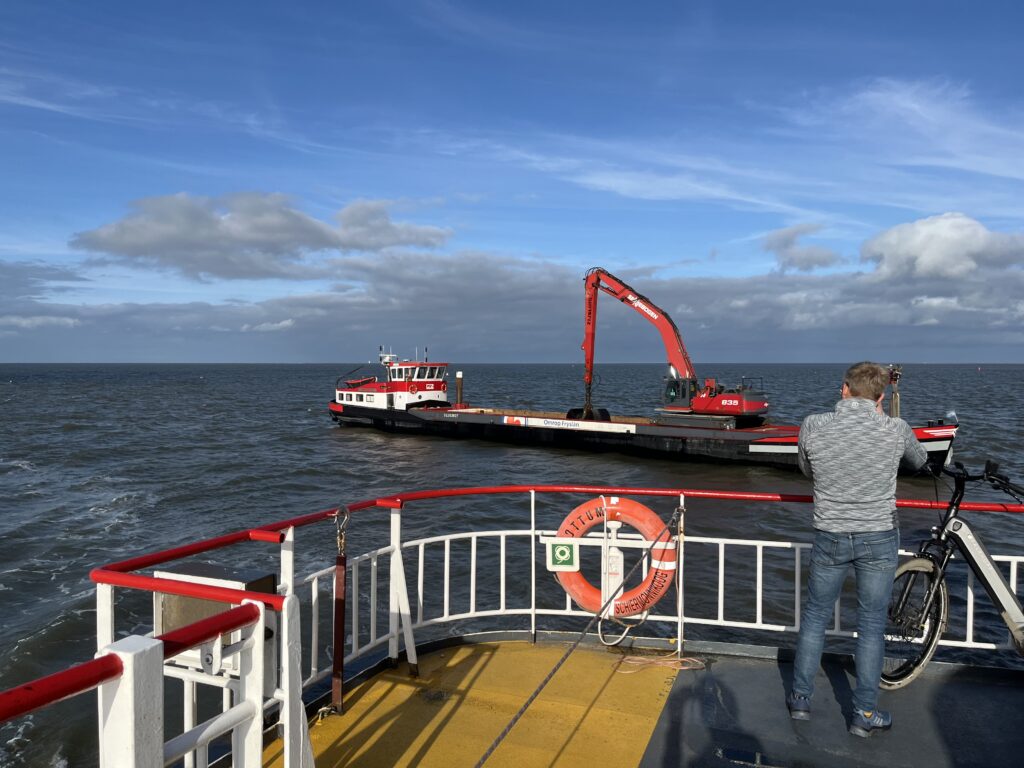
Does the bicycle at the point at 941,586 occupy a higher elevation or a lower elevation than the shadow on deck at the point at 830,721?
higher

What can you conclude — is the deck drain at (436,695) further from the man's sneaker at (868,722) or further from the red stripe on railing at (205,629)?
the red stripe on railing at (205,629)

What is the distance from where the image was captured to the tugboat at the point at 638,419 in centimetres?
2664

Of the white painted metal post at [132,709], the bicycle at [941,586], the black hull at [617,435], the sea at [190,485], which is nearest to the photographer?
the white painted metal post at [132,709]

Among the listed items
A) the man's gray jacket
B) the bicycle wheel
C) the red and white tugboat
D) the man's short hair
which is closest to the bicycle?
the bicycle wheel

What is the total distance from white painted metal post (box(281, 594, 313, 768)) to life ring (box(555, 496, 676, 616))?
279 centimetres

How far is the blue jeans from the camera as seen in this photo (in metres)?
3.90

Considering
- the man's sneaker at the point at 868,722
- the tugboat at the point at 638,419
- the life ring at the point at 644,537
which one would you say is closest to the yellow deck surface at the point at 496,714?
the life ring at the point at 644,537

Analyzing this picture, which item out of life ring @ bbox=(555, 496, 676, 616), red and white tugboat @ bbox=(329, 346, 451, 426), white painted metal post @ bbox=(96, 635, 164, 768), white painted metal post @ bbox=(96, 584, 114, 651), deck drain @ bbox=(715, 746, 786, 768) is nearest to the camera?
white painted metal post @ bbox=(96, 635, 164, 768)

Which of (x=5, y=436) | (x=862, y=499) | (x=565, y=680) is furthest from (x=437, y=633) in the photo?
(x=5, y=436)

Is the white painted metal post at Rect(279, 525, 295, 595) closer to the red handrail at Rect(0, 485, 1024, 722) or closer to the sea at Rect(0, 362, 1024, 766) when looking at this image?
the red handrail at Rect(0, 485, 1024, 722)

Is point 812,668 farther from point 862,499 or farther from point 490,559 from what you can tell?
point 490,559

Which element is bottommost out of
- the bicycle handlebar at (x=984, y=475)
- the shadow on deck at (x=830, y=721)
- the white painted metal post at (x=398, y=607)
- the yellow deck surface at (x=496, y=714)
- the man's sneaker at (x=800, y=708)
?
the yellow deck surface at (x=496, y=714)

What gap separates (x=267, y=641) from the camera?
2.81 metres

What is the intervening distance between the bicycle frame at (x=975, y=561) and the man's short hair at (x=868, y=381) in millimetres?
985
